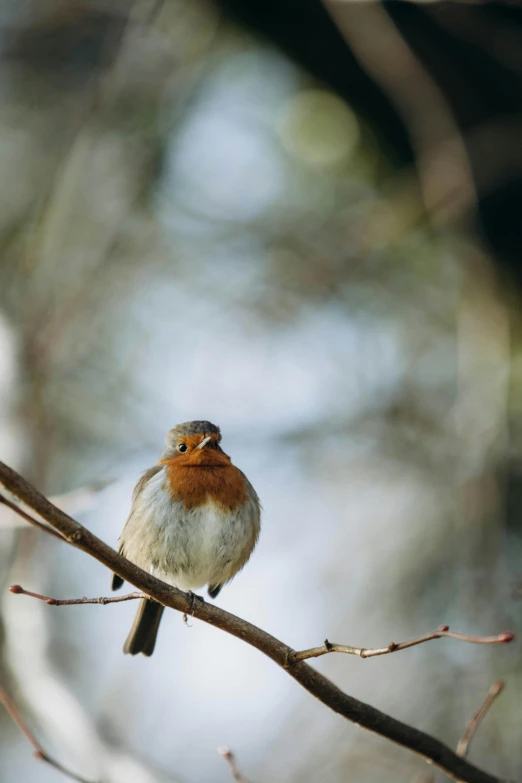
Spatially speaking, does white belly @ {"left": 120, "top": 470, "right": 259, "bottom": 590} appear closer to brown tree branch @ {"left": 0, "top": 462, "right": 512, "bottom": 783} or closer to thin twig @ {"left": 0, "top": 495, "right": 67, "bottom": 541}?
brown tree branch @ {"left": 0, "top": 462, "right": 512, "bottom": 783}

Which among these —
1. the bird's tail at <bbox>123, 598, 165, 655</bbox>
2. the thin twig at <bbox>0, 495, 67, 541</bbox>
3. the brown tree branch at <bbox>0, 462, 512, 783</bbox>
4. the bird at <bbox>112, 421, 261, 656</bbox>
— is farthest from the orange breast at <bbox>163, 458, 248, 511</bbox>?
the thin twig at <bbox>0, 495, 67, 541</bbox>

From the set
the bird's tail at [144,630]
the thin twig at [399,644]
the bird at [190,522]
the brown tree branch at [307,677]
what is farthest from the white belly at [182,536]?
the thin twig at [399,644]

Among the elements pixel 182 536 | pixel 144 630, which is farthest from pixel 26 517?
pixel 144 630

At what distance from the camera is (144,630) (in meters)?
4.44

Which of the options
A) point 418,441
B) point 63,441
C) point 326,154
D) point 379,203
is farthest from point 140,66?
point 418,441

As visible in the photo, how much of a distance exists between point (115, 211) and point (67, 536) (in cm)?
571

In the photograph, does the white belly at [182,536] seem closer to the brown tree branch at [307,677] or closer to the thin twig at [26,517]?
the brown tree branch at [307,677]

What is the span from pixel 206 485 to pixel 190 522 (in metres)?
0.21

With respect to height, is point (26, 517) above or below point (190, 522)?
below

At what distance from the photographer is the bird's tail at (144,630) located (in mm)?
4387

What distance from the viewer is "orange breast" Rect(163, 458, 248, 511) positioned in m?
4.09

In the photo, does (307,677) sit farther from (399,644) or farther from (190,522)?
(190,522)

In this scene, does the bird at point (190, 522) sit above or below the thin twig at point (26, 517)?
above

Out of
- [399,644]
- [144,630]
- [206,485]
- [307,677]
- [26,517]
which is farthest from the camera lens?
[144,630]
